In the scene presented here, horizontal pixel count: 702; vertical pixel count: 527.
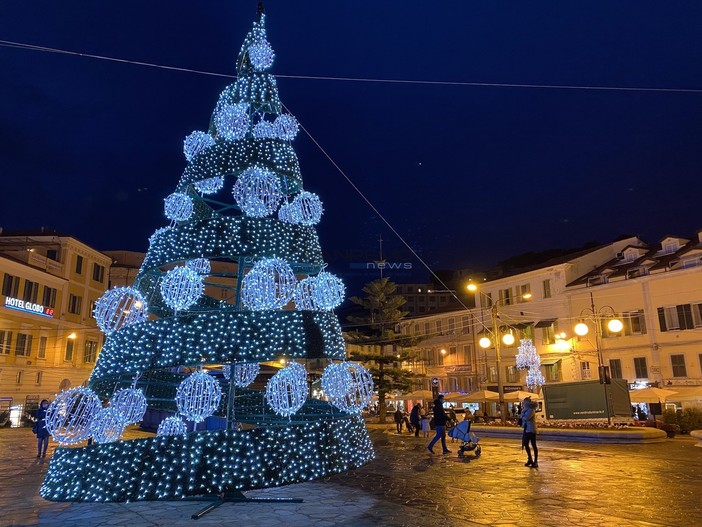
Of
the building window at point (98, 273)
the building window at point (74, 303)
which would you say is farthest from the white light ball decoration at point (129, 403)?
the building window at point (98, 273)

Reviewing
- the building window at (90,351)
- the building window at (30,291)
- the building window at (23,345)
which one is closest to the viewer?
the building window at (23,345)

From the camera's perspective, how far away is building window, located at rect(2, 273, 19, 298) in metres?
31.7

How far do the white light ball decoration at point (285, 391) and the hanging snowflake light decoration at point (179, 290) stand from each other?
182 centimetres

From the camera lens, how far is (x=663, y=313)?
30.0 meters

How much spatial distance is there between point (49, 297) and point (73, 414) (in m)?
33.6

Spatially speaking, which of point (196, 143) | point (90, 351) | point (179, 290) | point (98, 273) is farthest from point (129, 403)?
point (98, 273)

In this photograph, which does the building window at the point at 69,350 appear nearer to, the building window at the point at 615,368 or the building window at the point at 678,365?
the building window at the point at 615,368

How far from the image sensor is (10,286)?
32250mm

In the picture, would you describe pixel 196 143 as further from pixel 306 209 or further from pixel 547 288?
pixel 547 288

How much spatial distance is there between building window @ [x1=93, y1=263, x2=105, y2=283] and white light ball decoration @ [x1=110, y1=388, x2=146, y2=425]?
128 feet

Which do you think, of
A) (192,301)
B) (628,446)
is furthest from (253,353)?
(628,446)

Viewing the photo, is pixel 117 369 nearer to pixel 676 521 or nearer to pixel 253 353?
pixel 253 353

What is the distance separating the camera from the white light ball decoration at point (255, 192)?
9.00 metres

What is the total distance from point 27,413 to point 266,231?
3131 centimetres
